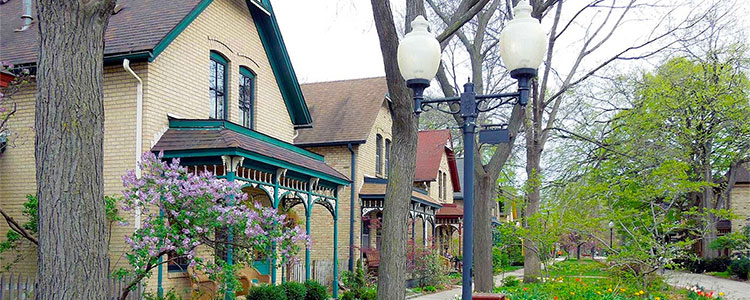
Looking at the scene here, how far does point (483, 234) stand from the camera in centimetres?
1490

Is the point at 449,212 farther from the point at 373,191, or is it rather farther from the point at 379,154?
the point at 373,191

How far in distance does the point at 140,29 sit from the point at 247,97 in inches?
152

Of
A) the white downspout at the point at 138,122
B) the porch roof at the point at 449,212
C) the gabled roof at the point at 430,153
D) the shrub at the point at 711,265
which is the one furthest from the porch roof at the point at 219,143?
the shrub at the point at 711,265

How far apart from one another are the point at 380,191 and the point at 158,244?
12.9 meters

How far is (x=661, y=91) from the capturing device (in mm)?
24906

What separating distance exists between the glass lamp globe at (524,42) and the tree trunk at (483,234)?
842 cm

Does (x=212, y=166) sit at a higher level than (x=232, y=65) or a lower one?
lower

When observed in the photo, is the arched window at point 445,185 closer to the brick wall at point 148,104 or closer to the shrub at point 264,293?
the brick wall at point 148,104

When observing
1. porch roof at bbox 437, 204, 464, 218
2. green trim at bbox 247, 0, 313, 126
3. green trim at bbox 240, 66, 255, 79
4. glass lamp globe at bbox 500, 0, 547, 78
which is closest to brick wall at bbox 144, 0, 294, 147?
green trim at bbox 240, 66, 255, 79

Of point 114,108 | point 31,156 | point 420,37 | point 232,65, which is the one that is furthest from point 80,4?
point 232,65

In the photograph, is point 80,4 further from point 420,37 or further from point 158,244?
point 158,244

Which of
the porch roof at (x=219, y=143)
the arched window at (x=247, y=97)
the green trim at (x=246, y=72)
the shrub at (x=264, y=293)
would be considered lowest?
the shrub at (x=264, y=293)

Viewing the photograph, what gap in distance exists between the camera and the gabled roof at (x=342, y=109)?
22281mm

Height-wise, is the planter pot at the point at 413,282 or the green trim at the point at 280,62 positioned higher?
the green trim at the point at 280,62
